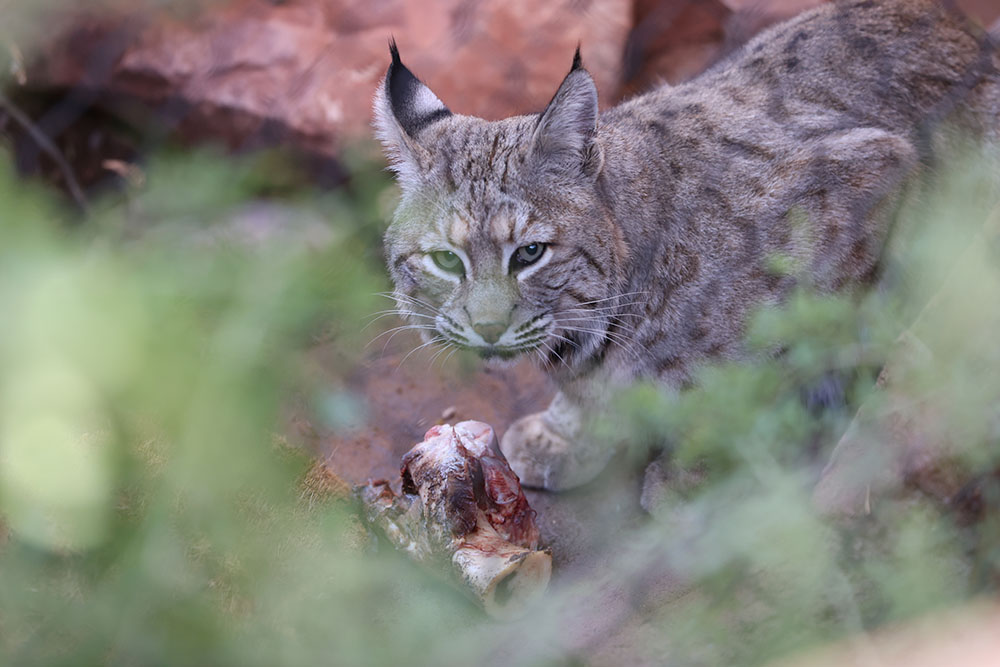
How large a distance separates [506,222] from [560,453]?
0.91 m

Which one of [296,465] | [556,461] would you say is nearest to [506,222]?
[556,461]

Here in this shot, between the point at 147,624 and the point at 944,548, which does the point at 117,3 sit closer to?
the point at 147,624

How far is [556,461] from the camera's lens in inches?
114

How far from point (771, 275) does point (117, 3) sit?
7.75ft

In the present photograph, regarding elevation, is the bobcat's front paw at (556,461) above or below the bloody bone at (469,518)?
below

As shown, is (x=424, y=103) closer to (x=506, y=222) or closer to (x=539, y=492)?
(x=506, y=222)

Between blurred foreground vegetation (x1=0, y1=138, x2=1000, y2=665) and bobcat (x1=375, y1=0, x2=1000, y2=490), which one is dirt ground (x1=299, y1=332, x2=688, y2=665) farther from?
bobcat (x1=375, y1=0, x2=1000, y2=490)

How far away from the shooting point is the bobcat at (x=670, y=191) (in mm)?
2418

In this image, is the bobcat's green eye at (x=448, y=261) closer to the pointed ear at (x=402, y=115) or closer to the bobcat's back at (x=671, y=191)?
the bobcat's back at (x=671, y=191)

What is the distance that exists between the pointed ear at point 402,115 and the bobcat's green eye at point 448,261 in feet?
0.83

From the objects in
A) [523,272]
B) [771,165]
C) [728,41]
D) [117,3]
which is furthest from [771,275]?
[117,3]

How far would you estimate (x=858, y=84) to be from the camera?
2.74 m

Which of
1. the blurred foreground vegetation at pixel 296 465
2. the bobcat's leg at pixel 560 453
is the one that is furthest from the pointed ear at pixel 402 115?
the bobcat's leg at pixel 560 453

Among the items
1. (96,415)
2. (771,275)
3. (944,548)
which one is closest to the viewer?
(96,415)
